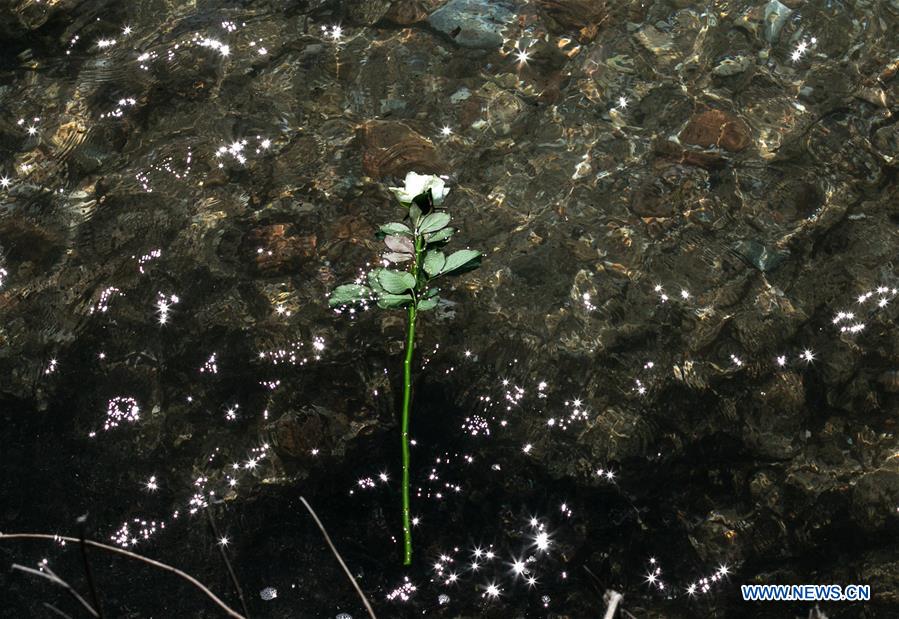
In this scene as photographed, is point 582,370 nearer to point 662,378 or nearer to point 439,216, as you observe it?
point 662,378

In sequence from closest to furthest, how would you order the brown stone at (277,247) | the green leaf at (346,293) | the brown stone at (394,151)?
1. the green leaf at (346,293)
2. the brown stone at (277,247)
3. the brown stone at (394,151)

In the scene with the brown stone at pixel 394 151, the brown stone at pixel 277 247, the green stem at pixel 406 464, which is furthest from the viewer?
the brown stone at pixel 394 151

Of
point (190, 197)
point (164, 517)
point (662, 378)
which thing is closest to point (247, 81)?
point (190, 197)

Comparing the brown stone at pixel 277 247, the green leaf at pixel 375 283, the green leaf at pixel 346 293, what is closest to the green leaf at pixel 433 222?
the green leaf at pixel 375 283

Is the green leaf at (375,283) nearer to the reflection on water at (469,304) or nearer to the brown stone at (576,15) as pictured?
the reflection on water at (469,304)

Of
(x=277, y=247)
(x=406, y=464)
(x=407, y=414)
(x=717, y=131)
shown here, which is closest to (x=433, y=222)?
(x=407, y=414)

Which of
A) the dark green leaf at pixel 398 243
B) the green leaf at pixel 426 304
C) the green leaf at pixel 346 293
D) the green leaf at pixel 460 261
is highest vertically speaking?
the dark green leaf at pixel 398 243

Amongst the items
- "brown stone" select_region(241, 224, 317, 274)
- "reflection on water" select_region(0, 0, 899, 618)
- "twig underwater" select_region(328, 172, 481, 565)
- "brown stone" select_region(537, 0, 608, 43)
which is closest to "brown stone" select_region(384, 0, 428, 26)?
"reflection on water" select_region(0, 0, 899, 618)
